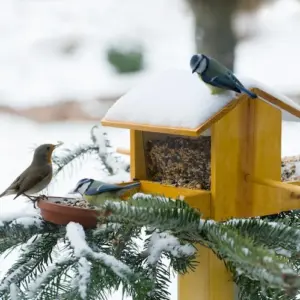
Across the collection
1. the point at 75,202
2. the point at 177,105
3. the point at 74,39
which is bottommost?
the point at 75,202

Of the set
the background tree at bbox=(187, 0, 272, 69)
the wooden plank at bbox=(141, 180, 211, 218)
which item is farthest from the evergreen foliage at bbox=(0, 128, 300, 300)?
the background tree at bbox=(187, 0, 272, 69)

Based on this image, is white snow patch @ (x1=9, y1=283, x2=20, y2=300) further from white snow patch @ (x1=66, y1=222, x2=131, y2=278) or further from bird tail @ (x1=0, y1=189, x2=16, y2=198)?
bird tail @ (x1=0, y1=189, x2=16, y2=198)

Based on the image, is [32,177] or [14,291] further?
[32,177]

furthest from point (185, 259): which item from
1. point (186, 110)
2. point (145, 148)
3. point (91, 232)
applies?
point (145, 148)

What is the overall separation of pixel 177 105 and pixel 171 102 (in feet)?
0.07

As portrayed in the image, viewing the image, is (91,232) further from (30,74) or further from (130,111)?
(30,74)

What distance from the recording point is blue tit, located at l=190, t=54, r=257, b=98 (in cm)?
97

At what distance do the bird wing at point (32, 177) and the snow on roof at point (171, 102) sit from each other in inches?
5.7

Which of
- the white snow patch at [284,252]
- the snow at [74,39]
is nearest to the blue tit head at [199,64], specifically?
the white snow patch at [284,252]

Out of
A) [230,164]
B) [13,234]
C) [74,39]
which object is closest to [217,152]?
[230,164]

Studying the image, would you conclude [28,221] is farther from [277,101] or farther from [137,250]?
[277,101]

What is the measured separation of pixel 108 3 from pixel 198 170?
0.95 m

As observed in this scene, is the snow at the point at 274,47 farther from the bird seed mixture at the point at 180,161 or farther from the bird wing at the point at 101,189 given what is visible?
the bird wing at the point at 101,189

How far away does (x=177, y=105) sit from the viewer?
1.01 metres
